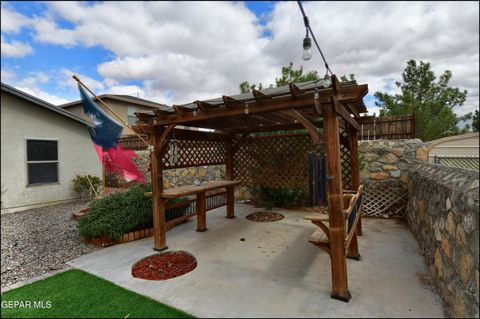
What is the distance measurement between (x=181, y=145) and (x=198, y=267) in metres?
2.33

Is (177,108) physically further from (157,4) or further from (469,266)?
(469,266)

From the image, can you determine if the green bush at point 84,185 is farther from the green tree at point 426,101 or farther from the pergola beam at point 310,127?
the green tree at point 426,101

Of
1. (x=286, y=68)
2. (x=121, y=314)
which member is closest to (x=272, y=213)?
(x=121, y=314)

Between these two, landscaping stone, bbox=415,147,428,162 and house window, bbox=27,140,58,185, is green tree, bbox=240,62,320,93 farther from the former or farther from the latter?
house window, bbox=27,140,58,185

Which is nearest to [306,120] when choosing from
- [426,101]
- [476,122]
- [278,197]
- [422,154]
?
[278,197]

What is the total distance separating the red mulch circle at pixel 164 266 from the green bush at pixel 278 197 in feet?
10.3

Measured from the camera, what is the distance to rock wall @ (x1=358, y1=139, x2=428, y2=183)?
16.8 feet

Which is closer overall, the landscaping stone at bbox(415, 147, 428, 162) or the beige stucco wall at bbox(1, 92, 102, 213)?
the landscaping stone at bbox(415, 147, 428, 162)

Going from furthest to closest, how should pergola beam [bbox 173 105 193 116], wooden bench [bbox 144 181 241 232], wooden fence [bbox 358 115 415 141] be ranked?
→ wooden fence [bbox 358 115 415 141] → wooden bench [bbox 144 181 241 232] → pergola beam [bbox 173 105 193 116]

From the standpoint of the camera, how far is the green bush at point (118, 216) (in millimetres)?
3791

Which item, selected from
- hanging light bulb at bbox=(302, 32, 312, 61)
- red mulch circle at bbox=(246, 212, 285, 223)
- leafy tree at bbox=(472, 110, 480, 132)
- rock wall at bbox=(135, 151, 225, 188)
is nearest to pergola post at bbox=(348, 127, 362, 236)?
red mulch circle at bbox=(246, 212, 285, 223)

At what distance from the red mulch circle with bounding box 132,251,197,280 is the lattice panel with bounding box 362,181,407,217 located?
4.08 m

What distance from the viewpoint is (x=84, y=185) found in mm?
7098

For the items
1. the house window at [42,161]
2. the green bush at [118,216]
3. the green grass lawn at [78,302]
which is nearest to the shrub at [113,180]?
the house window at [42,161]
